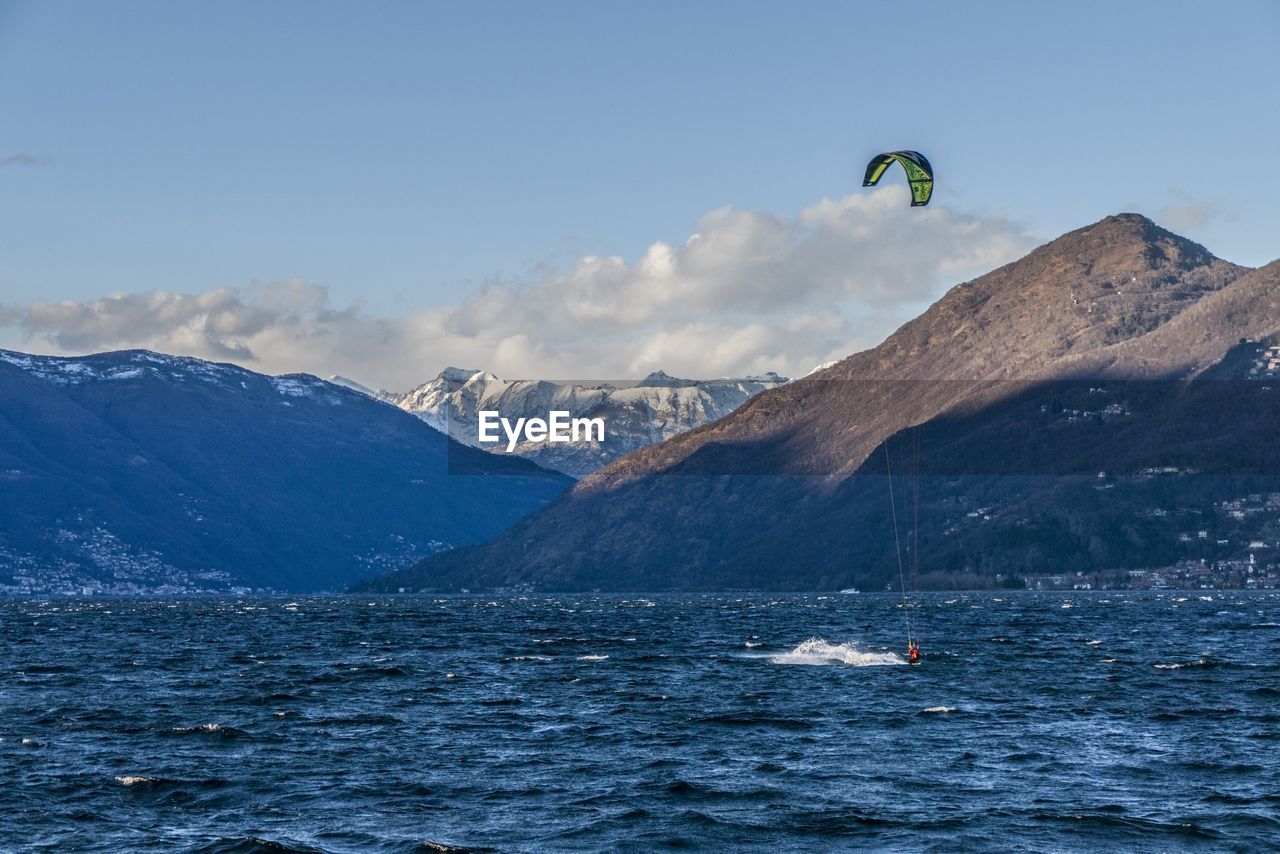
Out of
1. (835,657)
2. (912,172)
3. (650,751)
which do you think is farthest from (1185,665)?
(650,751)

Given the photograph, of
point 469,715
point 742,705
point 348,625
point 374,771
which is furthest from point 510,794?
point 348,625

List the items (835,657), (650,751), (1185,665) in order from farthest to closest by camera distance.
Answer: (835,657), (1185,665), (650,751)

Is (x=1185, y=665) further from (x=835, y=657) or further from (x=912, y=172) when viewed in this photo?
(x=912, y=172)

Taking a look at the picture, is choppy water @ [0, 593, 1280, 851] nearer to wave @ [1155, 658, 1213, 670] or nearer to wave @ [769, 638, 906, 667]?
wave @ [1155, 658, 1213, 670]

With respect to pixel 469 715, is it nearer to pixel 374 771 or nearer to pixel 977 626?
pixel 374 771

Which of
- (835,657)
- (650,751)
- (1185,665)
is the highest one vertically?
(835,657)

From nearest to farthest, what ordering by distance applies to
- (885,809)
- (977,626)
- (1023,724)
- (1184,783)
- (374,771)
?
(885,809), (1184,783), (374,771), (1023,724), (977,626)
